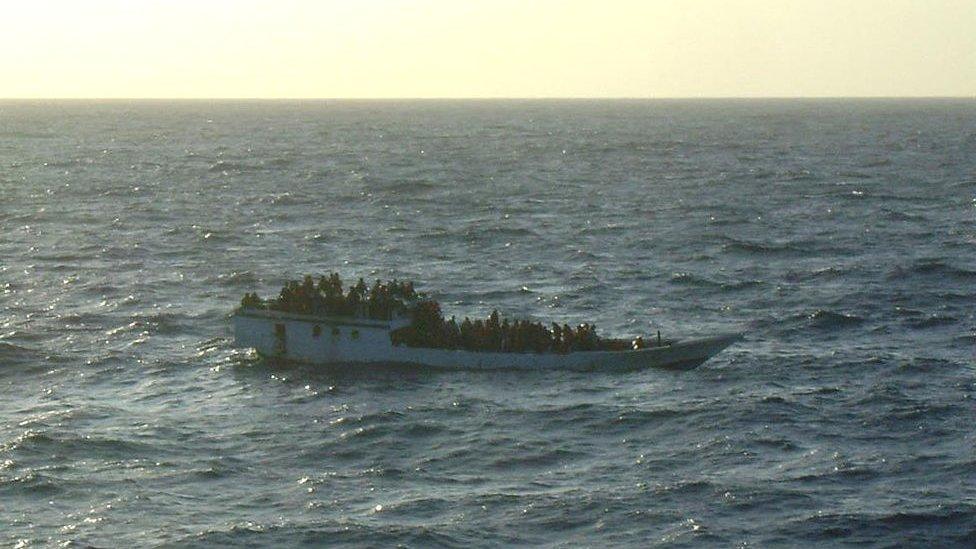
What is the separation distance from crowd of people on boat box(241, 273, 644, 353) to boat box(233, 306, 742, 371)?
220mm

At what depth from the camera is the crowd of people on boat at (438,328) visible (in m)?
53.5

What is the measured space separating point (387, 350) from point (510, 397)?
6226 mm

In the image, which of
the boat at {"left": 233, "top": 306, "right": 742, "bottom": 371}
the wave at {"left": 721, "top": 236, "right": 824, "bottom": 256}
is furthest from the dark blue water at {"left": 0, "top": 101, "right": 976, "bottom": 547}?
the boat at {"left": 233, "top": 306, "right": 742, "bottom": 371}

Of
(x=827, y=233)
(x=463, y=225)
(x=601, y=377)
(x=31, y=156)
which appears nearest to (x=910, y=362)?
(x=601, y=377)

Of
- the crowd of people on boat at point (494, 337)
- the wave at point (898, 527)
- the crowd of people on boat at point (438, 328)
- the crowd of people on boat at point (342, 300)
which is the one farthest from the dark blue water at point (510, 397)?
the crowd of people on boat at point (342, 300)

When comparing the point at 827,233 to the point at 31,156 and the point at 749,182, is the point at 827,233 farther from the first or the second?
the point at 31,156

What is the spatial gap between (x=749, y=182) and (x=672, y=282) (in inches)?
2744

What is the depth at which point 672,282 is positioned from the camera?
7500 cm

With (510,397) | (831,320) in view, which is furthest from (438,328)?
(831,320)

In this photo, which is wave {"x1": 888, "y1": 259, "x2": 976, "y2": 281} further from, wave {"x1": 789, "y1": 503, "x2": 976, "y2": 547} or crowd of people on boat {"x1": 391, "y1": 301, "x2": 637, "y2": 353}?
wave {"x1": 789, "y1": 503, "x2": 976, "y2": 547}

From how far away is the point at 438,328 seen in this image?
2133 inches

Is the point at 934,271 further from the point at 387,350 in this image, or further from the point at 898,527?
the point at 898,527

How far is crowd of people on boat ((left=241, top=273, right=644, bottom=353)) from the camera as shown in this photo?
53469 mm

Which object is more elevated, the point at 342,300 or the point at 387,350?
→ the point at 342,300
